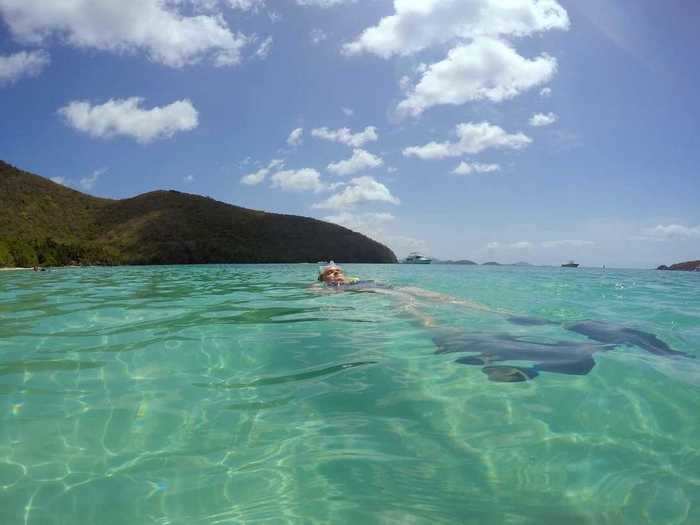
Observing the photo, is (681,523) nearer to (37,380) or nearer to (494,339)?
(494,339)

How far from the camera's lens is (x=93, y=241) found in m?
92.8

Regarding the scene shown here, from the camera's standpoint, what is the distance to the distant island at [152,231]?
3024 inches

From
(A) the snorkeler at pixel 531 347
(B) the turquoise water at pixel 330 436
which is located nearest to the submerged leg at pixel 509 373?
(A) the snorkeler at pixel 531 347

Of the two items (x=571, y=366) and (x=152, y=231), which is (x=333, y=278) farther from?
(x=152, y=231)

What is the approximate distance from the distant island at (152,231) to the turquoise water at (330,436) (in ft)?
187

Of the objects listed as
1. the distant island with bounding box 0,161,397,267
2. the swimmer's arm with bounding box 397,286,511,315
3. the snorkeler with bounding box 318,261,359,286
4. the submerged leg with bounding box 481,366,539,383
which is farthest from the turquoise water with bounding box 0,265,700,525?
the distant island with bounding box 0,161,397,267

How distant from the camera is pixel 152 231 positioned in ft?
336

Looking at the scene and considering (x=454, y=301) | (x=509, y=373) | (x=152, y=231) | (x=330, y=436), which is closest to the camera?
(x=330, y=436)

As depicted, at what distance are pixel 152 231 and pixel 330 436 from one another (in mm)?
109536

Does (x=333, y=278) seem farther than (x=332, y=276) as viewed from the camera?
No

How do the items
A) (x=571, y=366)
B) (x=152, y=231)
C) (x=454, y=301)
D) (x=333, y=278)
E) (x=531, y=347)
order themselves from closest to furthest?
(x=571, y=366), (x=531, y=347), (x=454, y=301), (x=333, y=278), (x=152, y=231)

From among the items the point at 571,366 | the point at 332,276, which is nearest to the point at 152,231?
the point at 332,276

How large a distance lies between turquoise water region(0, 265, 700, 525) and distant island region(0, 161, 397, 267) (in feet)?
187

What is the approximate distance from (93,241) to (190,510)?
345 feet
